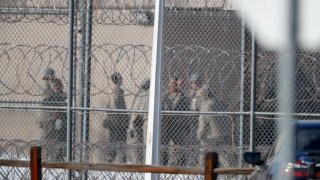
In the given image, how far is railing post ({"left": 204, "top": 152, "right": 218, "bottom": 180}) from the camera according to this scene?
8.55 meters

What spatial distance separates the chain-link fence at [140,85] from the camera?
1096 cm

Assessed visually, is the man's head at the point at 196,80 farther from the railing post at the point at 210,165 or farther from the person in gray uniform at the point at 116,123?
the railing post at the point at 210,165

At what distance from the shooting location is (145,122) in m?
11.2

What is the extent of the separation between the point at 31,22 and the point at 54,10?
0.34 m

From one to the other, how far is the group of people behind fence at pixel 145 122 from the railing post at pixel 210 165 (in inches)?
83.5

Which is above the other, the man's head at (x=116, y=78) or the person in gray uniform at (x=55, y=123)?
the man's head at (x=116, y=78)

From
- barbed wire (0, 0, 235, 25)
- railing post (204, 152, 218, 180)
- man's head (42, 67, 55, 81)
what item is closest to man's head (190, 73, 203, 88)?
barbed wire (0, 0, 235, 25)

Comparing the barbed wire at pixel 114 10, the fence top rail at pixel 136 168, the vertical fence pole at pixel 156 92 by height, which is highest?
the barbed wire at pixel 114 10

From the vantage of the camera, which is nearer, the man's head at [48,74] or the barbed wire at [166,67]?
the barbed wire at [166,67]

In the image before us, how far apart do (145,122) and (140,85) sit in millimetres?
482

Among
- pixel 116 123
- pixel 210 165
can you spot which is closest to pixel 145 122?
pixel 116 123

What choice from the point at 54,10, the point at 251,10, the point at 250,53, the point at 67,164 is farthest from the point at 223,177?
the point at 251,10

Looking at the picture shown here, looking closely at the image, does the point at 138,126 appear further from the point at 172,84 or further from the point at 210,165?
the point at 210,165

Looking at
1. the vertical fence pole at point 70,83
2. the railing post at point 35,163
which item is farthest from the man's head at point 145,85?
the railing post at point 35,163
